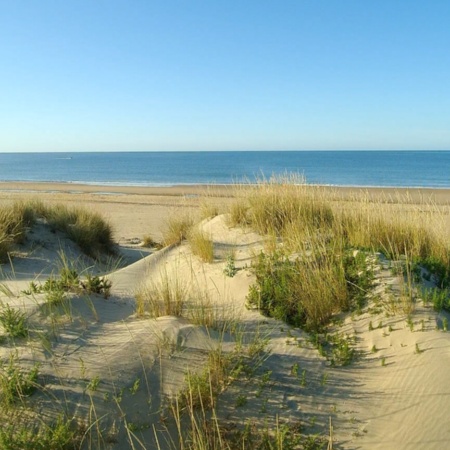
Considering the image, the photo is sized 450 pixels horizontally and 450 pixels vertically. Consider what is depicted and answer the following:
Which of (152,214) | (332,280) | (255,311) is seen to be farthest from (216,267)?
(152,214)

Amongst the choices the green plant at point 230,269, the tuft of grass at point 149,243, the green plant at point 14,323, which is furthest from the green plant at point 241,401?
the tuft of grass at point 149,243

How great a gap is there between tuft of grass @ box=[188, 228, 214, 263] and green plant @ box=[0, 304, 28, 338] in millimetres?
3416

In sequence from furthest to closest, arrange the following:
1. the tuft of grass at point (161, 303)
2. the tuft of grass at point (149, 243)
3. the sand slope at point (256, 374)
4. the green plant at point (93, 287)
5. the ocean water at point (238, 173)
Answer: the ocean water at point (238, 173), the tuft of grass at point (149, 243), the green plant at point (93, 287), the tuft of grass at point (161, 303), the sand slope at point (256, 374)

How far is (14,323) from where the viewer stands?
3.72 meters

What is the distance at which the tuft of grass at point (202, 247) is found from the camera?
694 cm

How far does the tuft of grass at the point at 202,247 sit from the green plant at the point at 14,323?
3.42 m

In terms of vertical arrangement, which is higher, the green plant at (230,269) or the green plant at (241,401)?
the green plant at (230,269)

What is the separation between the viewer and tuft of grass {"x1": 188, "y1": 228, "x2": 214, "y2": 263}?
6.94 m

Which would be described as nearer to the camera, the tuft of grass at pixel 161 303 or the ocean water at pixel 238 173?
the tuft of grass at pixel 161 303

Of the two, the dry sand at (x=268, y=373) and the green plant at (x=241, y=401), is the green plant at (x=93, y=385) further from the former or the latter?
the green plant at (x=241, y=401)

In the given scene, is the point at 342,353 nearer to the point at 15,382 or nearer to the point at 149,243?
the point at 15,382

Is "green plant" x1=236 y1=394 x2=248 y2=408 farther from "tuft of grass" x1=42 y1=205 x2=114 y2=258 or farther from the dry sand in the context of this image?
"tuft of grass" x1=42 y1=205 x2=114 y2=258

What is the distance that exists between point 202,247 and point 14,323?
12.0 ft

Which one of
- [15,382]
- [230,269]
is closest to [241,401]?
[15,382]
